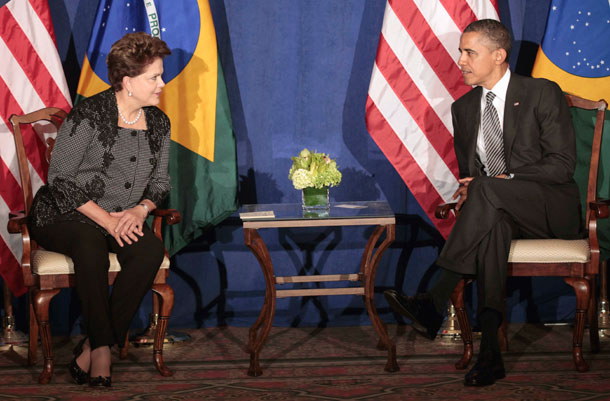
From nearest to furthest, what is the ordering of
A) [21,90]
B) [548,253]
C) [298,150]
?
[548,253], [21,90], [298,150]

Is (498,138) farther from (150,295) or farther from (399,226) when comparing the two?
(150,295)

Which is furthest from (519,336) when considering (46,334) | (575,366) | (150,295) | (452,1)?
(46,334)

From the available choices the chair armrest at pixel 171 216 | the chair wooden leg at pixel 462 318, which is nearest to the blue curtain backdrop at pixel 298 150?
the chair armrest at pixel 171 216

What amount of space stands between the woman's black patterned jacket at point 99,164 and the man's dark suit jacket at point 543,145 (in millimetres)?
1595

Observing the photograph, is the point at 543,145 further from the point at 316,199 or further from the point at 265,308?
the point at 265,308

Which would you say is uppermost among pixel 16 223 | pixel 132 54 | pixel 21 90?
pixel 132 54

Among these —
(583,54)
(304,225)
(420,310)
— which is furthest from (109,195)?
(583,54)

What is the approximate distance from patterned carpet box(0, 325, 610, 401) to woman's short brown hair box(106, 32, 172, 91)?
1414 mm

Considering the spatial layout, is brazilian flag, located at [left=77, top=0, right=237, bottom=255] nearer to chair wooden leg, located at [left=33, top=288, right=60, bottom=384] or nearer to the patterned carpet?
the patterned carpet

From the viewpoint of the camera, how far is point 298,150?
445 cm

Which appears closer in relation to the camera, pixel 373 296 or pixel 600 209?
pixel 600 209

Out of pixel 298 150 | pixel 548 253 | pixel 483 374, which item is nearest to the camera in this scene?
pixel 483 374

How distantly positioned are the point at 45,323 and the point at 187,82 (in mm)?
1494

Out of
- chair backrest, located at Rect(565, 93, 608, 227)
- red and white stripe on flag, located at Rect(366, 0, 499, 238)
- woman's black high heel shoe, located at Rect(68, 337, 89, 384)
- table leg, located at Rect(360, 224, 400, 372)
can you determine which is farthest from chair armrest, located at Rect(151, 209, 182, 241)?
chair backrest, located at Rect(565, 93, 608, 227)
